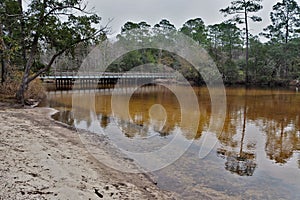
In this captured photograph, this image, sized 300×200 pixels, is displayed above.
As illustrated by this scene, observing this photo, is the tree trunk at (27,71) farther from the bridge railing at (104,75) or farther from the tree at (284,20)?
the tree at (284,20)

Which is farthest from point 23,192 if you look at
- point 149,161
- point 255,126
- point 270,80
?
point 270,80

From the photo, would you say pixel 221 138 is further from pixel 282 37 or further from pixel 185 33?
pixel 185 33

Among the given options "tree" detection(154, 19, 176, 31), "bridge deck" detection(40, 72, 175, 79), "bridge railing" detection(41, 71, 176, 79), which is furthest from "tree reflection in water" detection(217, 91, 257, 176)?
"tree" detection(154, 19, 176, 31)

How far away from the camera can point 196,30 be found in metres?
36.6

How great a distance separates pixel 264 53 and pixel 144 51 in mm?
15872

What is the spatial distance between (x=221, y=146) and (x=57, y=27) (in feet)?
27.5

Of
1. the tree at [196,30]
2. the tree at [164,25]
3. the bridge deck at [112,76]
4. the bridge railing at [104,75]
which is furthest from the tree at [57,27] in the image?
the tree at [164,25]

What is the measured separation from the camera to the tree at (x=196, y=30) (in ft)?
112

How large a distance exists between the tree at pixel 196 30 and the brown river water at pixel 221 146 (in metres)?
23.3

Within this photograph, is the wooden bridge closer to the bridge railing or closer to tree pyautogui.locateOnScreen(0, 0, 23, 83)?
the bridge railing

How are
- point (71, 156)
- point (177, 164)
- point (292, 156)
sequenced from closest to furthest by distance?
point (71, 156)
point (177, 164)
point (292, 156)

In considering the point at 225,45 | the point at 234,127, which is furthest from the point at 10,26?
the point at 225,45

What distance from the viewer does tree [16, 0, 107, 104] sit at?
11.0m

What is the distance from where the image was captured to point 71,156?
495cm
